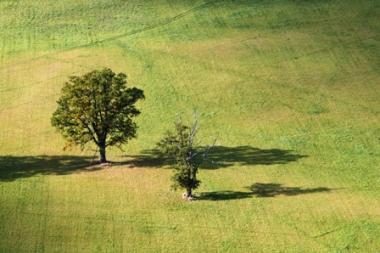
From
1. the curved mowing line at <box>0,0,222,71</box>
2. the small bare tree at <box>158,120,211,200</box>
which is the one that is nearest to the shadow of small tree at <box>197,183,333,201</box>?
the small bare tree at <box>158,120,211,200</box>

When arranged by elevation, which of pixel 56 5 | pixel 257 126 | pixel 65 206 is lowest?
pixel 56 5

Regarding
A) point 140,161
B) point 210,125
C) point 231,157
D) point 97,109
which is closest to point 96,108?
point 97,109

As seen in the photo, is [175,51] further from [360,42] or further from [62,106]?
[62,106]

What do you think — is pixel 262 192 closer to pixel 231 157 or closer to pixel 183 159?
pixel 183 159

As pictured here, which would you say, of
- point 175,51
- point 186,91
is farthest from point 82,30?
point 186,91

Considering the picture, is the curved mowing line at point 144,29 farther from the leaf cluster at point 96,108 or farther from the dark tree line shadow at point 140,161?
the leaf cluster at point 96,108

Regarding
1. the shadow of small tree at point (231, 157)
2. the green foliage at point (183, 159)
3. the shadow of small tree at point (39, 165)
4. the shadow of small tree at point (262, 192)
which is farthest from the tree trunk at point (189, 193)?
the shadow of small tree at point (39, 165)
